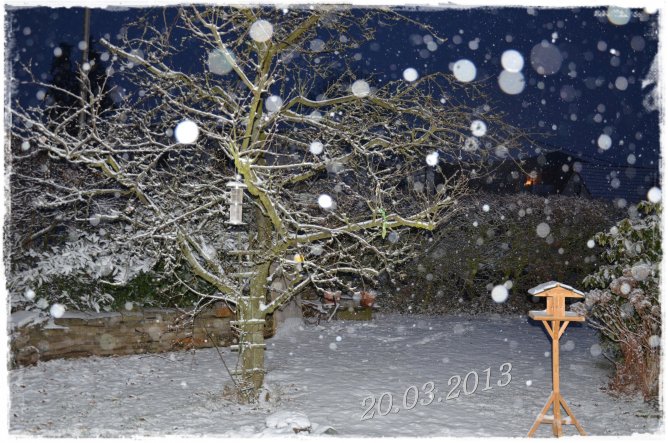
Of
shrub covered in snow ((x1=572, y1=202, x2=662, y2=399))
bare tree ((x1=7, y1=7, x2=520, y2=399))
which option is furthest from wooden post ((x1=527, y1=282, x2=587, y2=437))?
shrub covered in snow ((x1=572, y1=202, x2=662, y2=399))

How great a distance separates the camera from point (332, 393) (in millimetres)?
6102

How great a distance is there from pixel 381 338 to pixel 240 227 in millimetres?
3380

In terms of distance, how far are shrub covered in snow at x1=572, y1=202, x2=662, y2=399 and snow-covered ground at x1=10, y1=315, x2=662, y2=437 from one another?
1.21 ft

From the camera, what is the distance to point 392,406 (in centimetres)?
564

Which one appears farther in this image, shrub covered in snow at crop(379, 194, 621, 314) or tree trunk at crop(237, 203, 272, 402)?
shrub covered in snow at crop(379, 194, 621, 314)

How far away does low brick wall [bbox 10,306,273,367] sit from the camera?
6.82 m

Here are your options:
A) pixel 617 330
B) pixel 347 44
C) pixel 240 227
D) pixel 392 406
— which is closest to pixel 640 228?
pixel 617 330

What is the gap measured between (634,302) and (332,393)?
3691 millimetres

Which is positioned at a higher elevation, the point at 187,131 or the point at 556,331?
the point at 187,131

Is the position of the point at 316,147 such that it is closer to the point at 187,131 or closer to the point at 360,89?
the point at 360,89

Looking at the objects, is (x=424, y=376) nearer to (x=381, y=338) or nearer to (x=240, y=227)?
(x=381, y=338)

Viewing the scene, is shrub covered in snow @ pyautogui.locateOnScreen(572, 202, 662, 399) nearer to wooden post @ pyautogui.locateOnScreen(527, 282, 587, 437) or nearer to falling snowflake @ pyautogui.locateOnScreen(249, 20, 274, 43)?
wooden post @ pyautogui.locateOnScreen(527, 282, 587, 437)

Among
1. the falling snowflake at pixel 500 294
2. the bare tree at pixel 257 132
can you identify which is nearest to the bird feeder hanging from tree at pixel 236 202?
the bare tree at pixel 257 132

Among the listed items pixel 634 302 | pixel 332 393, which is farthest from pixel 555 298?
pixel 332 393
